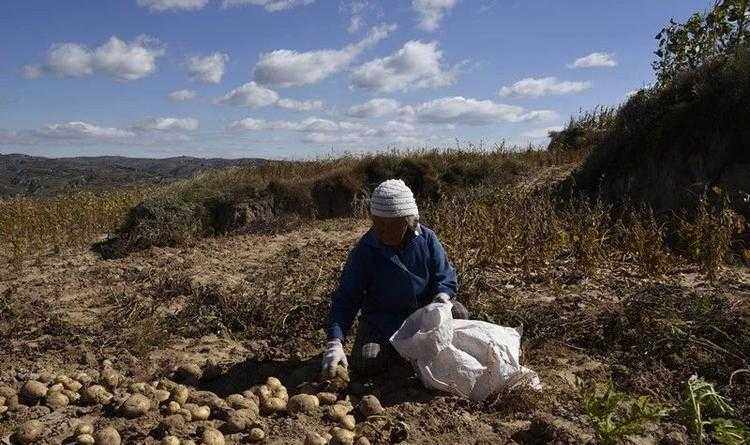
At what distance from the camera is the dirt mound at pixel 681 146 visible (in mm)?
7039

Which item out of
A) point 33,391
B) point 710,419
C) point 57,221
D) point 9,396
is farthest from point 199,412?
point 57,221

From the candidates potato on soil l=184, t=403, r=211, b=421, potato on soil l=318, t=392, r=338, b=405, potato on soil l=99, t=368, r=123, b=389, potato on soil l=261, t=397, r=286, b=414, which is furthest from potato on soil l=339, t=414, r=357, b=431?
potato on soil l=99, t=368, r=123, b=389

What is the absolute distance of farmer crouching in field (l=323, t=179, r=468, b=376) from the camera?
10.2 ft

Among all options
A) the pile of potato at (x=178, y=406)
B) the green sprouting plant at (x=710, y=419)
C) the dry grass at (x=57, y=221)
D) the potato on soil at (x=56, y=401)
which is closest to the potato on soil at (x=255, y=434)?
the pile of potato at (x=178, y=406)

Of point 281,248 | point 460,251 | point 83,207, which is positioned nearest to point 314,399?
point 460,251

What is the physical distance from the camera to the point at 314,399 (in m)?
2.69

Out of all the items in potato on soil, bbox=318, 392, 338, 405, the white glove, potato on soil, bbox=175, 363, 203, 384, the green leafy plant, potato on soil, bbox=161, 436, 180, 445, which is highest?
the green leafy plant

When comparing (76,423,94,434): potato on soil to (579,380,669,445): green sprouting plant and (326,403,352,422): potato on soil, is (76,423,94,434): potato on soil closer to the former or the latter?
(326,403,352,422): potato on soil

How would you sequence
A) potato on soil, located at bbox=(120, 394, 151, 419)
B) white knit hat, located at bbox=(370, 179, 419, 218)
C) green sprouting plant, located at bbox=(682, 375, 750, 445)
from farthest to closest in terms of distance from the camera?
white knit hat, located at bbox=(370, 179, 419, 218), potato on soil, located at bbox=(120, 394, 151, 419), green sprouting plant, located at bbox=(682, 375, 750, 445)

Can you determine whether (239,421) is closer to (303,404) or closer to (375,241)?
(303,404)

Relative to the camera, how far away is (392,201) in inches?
118

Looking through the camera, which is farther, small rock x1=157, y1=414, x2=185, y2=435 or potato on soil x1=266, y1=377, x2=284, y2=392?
potato on soil x1=266, y1=377, x2=284, y2=392

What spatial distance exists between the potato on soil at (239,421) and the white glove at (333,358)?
17.8 inches

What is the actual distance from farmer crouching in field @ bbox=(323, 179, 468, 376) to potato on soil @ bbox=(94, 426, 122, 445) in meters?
1.11
